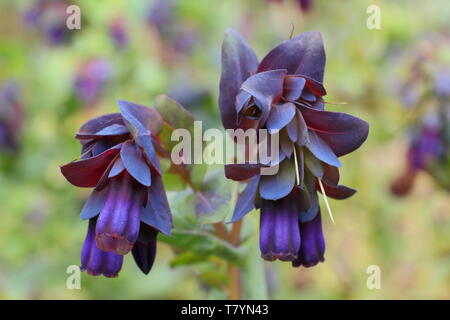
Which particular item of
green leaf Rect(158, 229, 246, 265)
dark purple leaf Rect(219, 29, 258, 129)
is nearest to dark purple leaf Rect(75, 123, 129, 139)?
dark purple leaf Rect(219, 29, 258, 129)

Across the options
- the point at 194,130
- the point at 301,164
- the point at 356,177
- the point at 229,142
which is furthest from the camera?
the point at 356,177

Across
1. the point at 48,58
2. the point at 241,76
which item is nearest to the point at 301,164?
the point at 241,76

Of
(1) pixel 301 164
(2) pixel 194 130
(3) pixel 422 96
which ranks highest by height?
(3) pixel 422 96

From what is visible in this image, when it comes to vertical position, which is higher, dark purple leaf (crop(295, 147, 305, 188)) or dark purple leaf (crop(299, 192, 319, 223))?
dark purple leaf (crop(295, 147, 305, 188))

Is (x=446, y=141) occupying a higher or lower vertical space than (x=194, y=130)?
higher

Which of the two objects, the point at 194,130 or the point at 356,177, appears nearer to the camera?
the point at 194,130

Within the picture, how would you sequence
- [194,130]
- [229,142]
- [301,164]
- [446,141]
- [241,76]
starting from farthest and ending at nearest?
[446,141]
[229,142]
[194,130]
[241,76]
[301,164]

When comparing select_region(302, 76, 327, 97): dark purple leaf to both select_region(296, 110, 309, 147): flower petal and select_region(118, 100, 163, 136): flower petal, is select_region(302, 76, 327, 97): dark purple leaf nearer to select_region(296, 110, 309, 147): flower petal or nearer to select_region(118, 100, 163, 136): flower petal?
select_region(296, 110, 309, 147): flower petal
